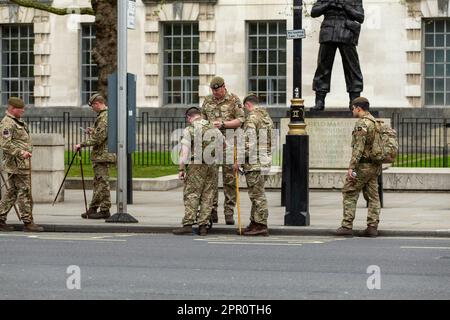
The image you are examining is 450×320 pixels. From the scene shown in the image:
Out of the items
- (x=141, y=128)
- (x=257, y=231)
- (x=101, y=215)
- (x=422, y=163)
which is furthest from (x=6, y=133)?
(x=141, y=128)

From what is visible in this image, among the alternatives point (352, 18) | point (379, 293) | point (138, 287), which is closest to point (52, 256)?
point (138, 287)

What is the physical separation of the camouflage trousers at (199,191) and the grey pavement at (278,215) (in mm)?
574

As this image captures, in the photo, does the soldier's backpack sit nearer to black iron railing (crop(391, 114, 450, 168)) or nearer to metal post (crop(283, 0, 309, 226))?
metal post (crop(283, 0, 309, 226))

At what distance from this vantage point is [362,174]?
61.2 feet

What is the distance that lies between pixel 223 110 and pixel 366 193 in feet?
7.49

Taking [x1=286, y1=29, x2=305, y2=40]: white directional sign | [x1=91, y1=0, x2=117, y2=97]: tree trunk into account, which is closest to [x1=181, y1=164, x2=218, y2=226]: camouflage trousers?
[x1=286, y1=29, x2=305, y2=40]: white directional sign

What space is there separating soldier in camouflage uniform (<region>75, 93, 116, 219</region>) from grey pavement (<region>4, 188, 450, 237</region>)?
0.32m

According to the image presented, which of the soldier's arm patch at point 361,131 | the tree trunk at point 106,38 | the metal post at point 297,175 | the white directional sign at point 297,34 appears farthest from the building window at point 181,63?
the soldier's arm patch at point 361,131

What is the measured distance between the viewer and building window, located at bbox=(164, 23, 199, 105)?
133ft

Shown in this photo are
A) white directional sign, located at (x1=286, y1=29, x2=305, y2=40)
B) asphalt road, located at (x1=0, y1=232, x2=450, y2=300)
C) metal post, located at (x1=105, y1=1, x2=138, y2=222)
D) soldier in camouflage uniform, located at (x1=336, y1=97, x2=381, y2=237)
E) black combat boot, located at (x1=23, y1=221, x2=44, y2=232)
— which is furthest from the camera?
metal post, located at (x1=105, y1=1, x2=138, y2=222)

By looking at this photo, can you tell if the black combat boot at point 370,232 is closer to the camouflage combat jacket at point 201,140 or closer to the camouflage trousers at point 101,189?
the camouflage combat jacket at point 201,140

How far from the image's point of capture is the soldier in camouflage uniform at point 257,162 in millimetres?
18672

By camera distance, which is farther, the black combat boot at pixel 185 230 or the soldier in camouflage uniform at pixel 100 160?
the soldier in camouflage uniform at pixel 100 160

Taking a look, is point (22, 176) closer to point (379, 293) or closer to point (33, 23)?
point (379, 293)
